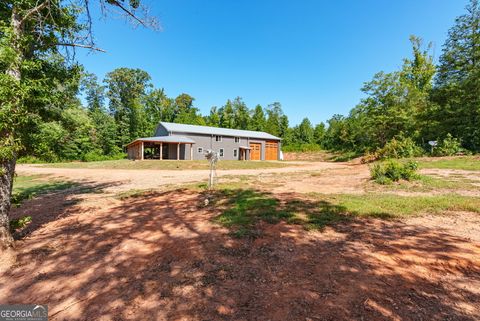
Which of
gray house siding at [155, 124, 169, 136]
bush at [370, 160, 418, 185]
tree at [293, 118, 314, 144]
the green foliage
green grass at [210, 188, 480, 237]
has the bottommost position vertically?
green grass at [210, 188, 480, 237]

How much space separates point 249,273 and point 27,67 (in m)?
4.64

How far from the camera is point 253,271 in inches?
114

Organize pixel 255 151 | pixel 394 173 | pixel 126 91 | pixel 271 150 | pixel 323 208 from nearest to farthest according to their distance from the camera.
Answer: pixel 323 208 < pixel 394 173 < pixel 255 151 < pixel 271 150 < pixel 126 91

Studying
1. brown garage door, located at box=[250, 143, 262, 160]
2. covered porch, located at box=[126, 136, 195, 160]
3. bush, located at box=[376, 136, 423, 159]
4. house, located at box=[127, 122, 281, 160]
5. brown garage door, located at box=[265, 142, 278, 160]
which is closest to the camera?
bush, located at box=[376, 136, 423, 159]

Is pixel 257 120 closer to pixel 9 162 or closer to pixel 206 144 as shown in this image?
pixel 206 144

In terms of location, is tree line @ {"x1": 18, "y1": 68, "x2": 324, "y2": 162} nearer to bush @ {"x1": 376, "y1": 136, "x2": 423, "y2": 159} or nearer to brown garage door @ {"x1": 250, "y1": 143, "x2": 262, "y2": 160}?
brown garage door @ {"x1": 250, "y1": 143, "x2": 262, "y2": 160}

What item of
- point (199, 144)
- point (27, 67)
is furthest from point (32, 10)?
point (199, 144)

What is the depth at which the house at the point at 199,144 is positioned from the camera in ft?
90.5

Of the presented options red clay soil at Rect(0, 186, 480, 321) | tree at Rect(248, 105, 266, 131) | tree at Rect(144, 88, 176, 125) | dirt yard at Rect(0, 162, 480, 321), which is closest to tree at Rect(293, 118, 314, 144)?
tree at Rect(248, 105, 266, 131)

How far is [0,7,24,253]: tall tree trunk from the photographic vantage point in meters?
3.60

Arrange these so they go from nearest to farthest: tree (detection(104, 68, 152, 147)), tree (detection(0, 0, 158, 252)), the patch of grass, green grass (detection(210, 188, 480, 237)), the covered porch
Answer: tree (detection(0, 0, 158, 252)) < green grass (detection(210, 188, 480, 237)) < the patch of grass < the covered porch < tree (detection(104, 68, 152, 147))

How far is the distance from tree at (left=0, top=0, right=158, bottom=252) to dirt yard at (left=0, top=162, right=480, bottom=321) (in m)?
1.55

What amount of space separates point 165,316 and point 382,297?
2139 mm

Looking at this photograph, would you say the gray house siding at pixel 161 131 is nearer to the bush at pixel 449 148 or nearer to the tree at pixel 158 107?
the tree at pixel 158 107
